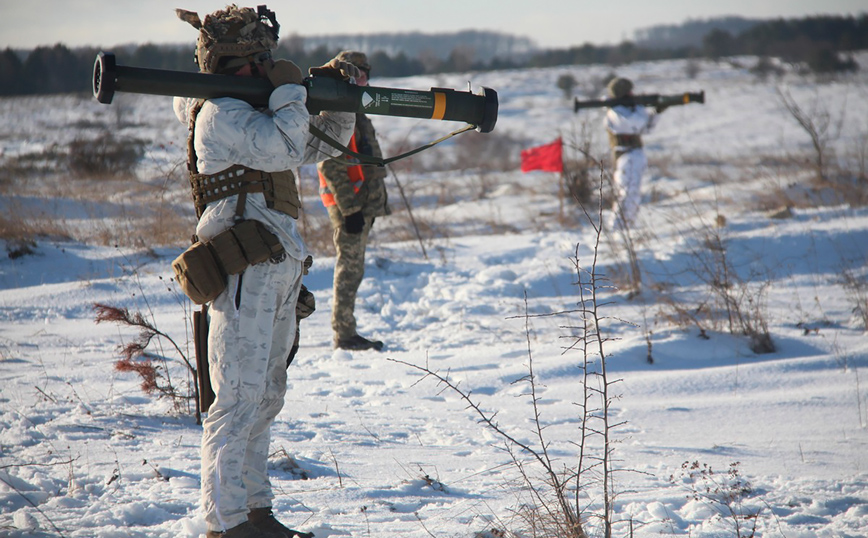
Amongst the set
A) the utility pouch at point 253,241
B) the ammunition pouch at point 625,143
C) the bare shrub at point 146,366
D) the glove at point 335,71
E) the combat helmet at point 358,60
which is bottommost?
the bare shrub at point 146,366

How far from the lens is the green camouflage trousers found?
476cm

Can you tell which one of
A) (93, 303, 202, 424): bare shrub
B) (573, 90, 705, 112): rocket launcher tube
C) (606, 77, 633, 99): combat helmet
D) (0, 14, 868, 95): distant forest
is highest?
(0, 14, 868, 95): distant forest

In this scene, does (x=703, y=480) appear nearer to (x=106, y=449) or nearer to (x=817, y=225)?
(x=106, y=449)

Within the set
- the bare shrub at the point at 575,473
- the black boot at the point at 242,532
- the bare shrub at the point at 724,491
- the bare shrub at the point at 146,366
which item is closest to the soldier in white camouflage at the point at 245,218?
the black boot at the point at 242,532

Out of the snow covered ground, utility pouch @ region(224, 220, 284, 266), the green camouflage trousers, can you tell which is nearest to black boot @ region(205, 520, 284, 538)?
the snow covered ground

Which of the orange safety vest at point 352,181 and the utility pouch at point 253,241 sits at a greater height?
the orange safety vest at point 352,181

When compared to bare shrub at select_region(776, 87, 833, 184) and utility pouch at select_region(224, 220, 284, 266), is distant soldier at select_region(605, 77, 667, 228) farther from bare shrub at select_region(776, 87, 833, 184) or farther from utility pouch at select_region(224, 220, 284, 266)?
utility pouch at select_region(224, 220, 284, 266)

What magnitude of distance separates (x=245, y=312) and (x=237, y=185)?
0.45 meters

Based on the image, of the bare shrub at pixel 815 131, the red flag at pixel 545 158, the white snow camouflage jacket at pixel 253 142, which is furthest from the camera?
the bare shrub at pixel 815 131

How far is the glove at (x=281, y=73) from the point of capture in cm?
220

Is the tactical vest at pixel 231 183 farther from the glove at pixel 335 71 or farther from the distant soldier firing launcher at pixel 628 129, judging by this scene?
the distant soldier firing launcher at pixel 628 129

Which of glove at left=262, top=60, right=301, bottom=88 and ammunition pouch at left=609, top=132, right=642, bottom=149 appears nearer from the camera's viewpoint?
glove at left=262, top=60, right=301, bottom=88

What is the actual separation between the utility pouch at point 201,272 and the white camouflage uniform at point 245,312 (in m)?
0.06

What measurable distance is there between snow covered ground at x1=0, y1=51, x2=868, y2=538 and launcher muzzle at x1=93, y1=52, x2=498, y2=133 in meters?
0.75
